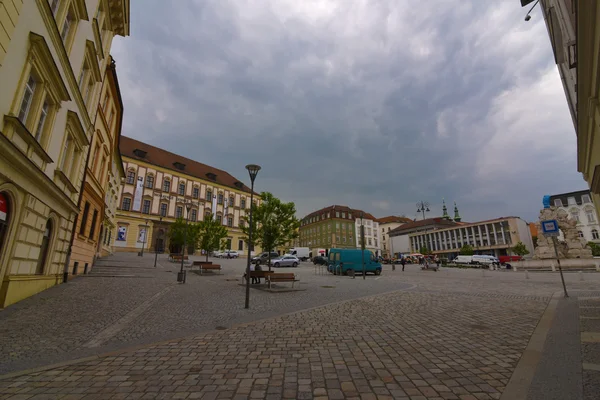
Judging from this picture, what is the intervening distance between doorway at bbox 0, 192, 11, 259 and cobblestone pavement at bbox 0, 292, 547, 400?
19.4 ft

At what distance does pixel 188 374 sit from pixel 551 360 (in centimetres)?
540

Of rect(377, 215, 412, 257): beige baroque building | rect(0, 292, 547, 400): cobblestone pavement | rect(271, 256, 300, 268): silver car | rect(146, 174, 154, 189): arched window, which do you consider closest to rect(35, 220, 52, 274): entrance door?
rect(0, 292, 547, 400): cobblestone pavement

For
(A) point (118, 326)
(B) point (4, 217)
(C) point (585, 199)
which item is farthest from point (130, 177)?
(C) point (585, 199)

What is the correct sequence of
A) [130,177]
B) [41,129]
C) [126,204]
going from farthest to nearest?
[130,177]
[126,204]
[41,129]

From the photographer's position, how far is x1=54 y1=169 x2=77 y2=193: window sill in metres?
11.2

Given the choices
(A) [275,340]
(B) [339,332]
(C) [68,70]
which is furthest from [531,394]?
(C) [68,70]

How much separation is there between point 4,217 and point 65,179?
15.7 feet

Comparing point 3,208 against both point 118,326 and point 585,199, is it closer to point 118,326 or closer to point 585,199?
point 118,326

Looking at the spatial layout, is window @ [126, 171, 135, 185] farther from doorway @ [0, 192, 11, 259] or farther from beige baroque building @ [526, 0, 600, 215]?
beige baroque building @ [526, 0, 600, 215]

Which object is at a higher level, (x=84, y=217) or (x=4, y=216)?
(x=84, y=217)

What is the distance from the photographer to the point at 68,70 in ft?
35.2

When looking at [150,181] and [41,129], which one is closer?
[41,129]

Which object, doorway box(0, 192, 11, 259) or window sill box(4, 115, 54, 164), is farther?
doorway box(0, 192, 11, 259)

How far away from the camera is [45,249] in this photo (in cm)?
1143
